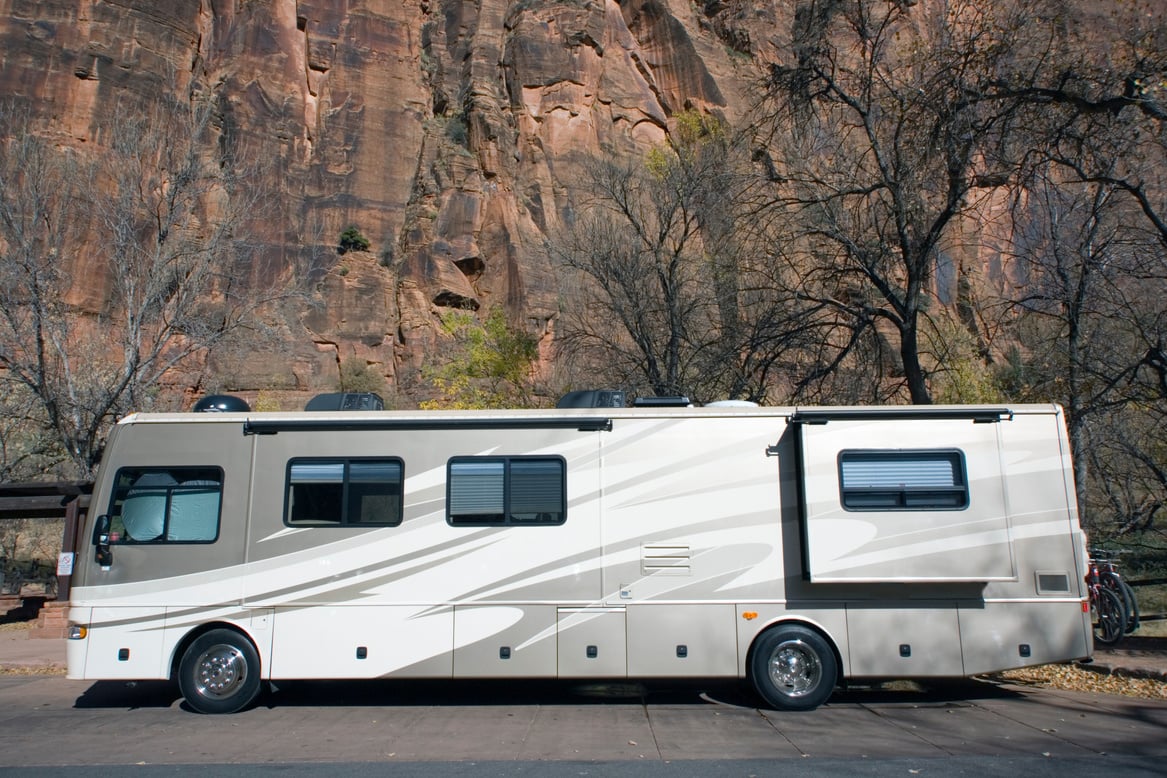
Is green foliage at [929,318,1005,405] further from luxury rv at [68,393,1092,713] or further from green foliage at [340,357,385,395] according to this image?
green foliage at [340,357,385,395]

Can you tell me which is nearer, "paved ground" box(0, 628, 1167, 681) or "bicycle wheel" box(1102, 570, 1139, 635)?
"paved ground" box(0, 628, 1167, 681)

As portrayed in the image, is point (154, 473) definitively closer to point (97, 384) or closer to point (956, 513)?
point (956, 513)

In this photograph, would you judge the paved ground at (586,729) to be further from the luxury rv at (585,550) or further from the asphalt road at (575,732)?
the luxury rv at (585,550)

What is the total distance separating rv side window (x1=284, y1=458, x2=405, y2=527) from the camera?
8.30m

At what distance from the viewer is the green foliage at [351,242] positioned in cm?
5378

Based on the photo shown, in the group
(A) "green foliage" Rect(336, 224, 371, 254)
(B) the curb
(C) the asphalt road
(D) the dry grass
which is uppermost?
(A) "green foliage" Rect(336, 224, 371, 254)

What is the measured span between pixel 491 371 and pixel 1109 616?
22100 millimetres

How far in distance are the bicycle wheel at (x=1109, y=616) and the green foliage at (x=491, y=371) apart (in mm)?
→ 19534

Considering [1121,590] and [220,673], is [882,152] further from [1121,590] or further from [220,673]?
[220,673]

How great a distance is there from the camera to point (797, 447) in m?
8.30

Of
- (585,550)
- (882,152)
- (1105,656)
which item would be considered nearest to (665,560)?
(585,550)

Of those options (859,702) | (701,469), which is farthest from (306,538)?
(859,702)

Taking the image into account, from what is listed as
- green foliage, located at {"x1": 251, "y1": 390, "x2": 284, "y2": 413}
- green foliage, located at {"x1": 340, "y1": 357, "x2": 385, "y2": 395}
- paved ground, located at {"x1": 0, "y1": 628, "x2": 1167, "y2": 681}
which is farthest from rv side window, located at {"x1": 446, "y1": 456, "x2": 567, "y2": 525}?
green foliage, located at {"x1": 340, "y1": 357, "x2": 385, "y2": 395}

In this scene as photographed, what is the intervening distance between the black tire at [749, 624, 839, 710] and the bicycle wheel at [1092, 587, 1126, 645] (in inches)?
176
